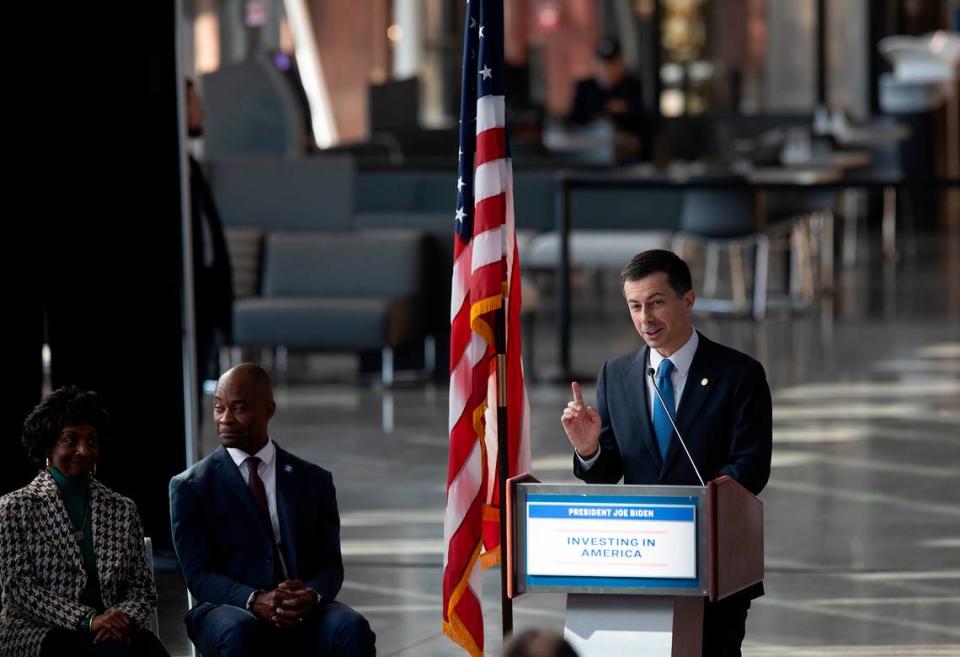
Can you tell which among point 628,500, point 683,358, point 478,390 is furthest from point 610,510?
point 478,390

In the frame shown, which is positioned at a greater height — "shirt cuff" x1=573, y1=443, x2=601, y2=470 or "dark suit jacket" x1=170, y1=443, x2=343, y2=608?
"shirt cuff" x1=573, y1=443, x2=601, y2=470

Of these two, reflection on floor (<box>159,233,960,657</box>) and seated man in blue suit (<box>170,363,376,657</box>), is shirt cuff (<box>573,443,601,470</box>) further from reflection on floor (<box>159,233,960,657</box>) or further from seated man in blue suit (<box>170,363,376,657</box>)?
reflection on floor (<box>159,233,960,657</box>)

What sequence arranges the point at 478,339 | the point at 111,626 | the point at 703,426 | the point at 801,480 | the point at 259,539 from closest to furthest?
the point at 703,426
the point at 111,626
the point at 259,539
the point at 478,339
the point at 801,480

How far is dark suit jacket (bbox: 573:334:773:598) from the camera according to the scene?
4.35 metres

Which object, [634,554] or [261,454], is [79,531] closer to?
[261,454]

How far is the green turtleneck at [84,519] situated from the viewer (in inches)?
179

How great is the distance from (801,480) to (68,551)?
4552 millimetres

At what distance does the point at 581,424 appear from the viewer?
4254 millimetres

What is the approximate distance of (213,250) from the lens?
7.67 meters

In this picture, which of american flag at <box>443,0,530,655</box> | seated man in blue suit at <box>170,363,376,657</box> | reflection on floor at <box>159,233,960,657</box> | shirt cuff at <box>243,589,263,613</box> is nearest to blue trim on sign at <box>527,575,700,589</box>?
seated man in blue suit at <box>170,363,376,657</box>

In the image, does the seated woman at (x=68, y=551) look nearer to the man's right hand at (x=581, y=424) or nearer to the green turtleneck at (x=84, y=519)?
the green turtleneck at (x=84, y=519)

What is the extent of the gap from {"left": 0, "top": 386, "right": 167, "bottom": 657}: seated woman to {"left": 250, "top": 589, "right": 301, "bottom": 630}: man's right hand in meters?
0.27

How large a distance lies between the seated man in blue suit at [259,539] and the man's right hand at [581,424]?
0.73 metres

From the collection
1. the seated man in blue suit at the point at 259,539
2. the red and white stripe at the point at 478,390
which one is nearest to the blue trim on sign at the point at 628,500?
the seated man in blue suit at the point at 259,539
